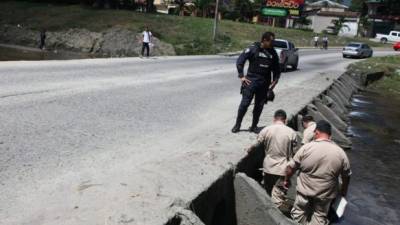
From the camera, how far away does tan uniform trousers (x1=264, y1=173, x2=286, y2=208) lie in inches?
323

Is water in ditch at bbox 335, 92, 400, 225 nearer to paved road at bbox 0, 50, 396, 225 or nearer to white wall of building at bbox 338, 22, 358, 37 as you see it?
paved road at bbox 0, 50, 396, 225

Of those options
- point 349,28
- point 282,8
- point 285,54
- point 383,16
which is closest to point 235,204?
point 285,54

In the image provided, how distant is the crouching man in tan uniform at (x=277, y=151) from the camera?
26.2 feet

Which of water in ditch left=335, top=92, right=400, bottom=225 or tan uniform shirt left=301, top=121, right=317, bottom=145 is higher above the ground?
tan uniform shirt left=301, top=121, right=317, bottom=145

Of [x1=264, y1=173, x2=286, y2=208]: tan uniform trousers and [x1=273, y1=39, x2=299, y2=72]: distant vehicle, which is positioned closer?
[x1=264, y1=173, x2=286, y2=208]: tan uniform trousers

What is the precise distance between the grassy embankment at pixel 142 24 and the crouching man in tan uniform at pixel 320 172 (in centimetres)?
3890

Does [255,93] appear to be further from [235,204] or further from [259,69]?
[235,204]

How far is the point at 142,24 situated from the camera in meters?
55.8

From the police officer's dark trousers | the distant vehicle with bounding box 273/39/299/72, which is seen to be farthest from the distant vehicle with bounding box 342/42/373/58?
the police officer's dark trousers

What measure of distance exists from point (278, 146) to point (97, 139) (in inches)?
113

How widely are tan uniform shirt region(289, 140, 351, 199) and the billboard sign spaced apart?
70249mm

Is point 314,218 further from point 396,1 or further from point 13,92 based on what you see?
point 396,1

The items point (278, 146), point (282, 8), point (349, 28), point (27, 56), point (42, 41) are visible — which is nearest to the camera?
point (278, 146)

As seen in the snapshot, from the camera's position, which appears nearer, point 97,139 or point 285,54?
point 97,139
